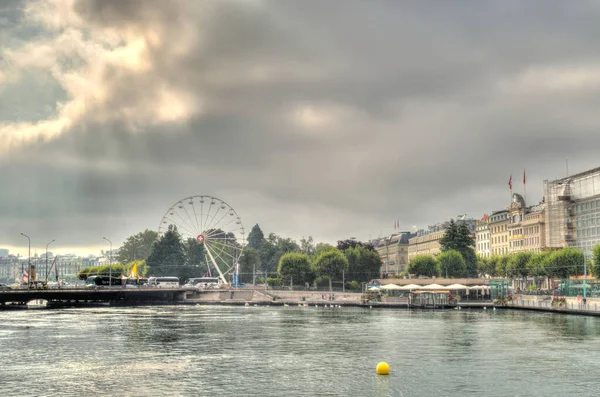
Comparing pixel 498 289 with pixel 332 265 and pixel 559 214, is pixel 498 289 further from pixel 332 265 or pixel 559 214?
pixel 332 265

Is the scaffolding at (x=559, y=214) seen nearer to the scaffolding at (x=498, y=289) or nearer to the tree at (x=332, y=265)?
the scaffolding at (x=498, y=289)

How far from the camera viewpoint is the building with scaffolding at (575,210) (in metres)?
151

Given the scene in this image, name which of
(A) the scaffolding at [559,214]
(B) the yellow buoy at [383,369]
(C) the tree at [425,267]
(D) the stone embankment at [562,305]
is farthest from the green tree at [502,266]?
A: (B) the yellow buoy at [383,369]

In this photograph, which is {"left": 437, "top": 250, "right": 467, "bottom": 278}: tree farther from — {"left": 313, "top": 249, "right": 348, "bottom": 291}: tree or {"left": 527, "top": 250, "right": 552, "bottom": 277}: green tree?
{"left": 313, "top": 249, "right": 348, "bottom": 291}: tree

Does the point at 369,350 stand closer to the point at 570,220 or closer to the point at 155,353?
the point at 155,353

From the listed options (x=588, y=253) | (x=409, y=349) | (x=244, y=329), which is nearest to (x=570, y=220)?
Answer: (x=588, y=253)

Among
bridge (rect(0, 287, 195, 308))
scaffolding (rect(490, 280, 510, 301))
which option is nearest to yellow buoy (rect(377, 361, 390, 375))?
scaffolding (rect(490, 280, 510, 301))

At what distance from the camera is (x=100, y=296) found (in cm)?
17638

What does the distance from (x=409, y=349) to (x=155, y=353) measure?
22.4m

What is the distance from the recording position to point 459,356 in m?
60.5

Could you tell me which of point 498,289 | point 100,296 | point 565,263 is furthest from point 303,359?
point 100,296

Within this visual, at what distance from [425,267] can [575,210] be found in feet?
143

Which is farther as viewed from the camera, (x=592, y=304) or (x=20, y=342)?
(x=592, y=304)

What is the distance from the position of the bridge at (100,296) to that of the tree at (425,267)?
5797cm
